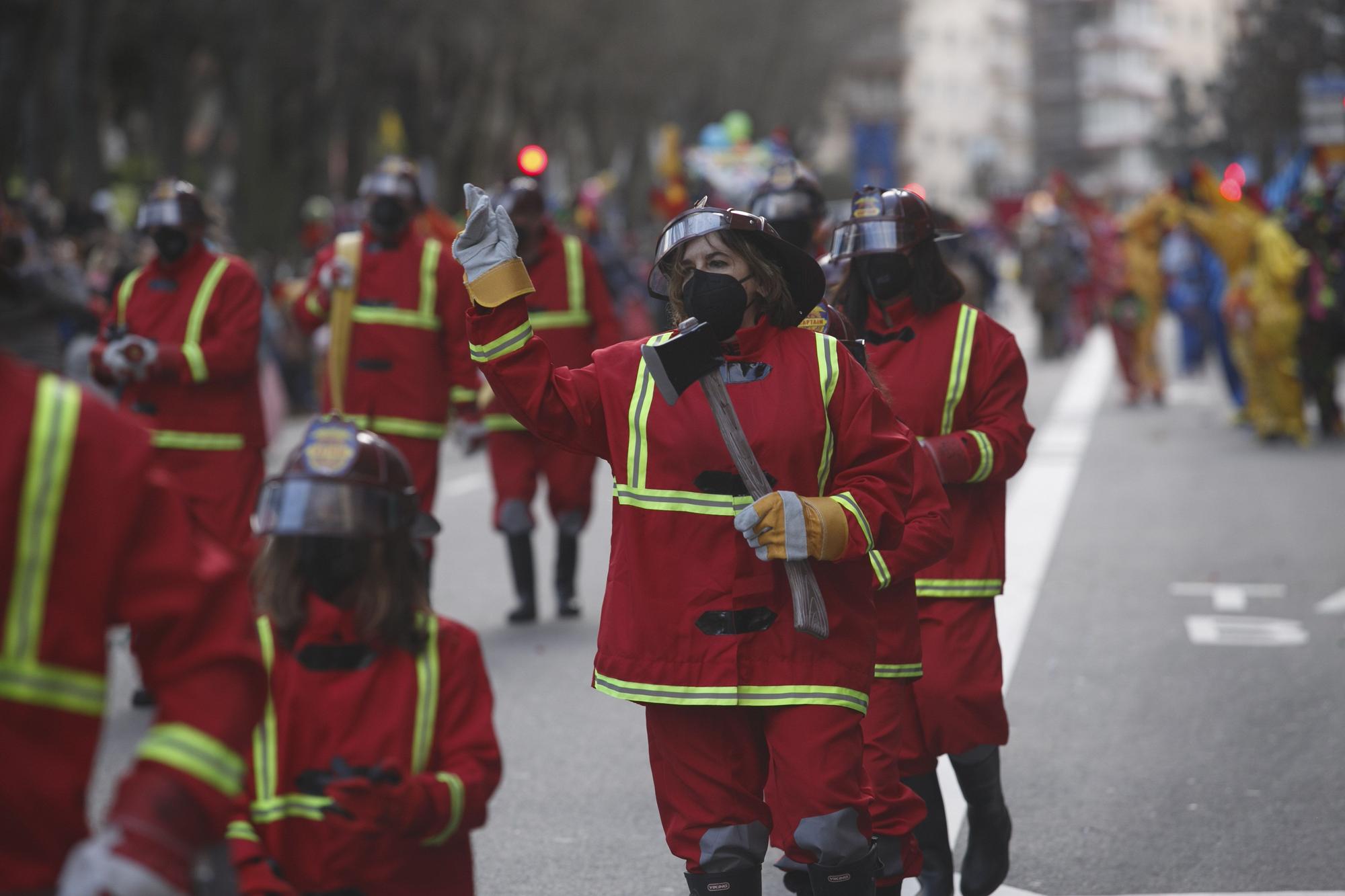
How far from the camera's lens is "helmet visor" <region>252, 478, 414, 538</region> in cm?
353

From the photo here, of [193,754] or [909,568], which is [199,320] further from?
[193,754]

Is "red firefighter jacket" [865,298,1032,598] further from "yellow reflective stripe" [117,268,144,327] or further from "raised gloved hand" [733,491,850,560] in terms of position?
"yellow reflective stripe" [117,268,144,327]

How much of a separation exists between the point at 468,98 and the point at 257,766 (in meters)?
39.0

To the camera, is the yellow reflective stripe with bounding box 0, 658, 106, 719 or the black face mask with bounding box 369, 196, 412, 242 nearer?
the yellow reflective stripe with bounding box 0, 658, 106, 719

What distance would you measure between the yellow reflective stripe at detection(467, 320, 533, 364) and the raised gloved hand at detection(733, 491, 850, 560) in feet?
1.81

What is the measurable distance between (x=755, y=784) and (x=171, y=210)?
4505mm

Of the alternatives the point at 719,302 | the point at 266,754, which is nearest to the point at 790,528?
the point at 719,302

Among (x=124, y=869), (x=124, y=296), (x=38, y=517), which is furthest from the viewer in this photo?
(x=124, y=296)

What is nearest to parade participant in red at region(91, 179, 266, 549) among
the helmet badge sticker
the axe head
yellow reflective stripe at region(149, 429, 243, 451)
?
yellow reflective stripe at region(149, 429, 243, 451)

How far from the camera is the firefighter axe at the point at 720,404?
166 inches

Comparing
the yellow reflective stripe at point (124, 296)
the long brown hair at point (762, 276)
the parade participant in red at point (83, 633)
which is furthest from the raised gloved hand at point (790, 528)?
the yellow reflective stripe at point (124, 296)

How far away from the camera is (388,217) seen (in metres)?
8.91

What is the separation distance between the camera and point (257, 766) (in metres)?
3.51

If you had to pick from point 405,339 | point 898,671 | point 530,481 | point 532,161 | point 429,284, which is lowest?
point 898,671
